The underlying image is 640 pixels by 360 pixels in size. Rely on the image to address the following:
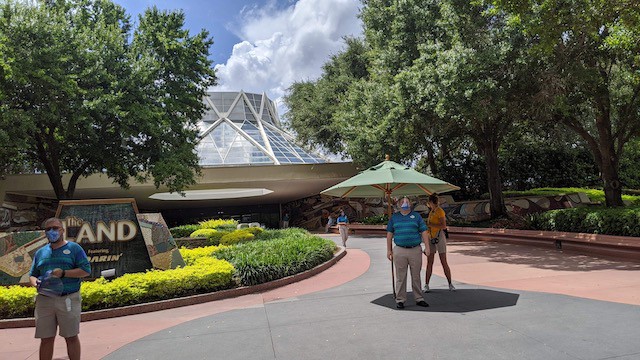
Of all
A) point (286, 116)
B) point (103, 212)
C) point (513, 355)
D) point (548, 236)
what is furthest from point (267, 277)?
point (286, 116)

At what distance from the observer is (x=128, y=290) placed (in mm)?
7668

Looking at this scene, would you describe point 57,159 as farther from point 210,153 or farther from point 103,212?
point 210,153

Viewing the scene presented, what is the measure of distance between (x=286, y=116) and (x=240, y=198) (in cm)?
952

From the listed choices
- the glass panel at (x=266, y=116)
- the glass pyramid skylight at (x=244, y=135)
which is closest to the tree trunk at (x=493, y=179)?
the glass pyramid skylight at (x=244, y=135)

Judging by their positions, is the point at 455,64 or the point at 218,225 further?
the point at 218,225

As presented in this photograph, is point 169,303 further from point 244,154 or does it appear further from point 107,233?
point 244,154

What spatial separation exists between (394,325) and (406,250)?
1318 millimetres

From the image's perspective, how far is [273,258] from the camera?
958 centimetres

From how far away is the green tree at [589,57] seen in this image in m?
10.4

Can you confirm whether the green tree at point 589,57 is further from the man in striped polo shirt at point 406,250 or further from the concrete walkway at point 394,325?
the man in striped polo shirt at point 406,250

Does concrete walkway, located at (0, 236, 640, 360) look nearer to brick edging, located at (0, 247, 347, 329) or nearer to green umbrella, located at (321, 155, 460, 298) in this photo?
brick edging, located at (0, 247, 347, 329)

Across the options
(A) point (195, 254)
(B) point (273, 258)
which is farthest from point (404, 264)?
(A) point (195, 254)

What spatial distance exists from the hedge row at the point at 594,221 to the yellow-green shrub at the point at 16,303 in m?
13.2

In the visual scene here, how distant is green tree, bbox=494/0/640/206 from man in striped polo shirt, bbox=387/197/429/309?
7.22 meters
